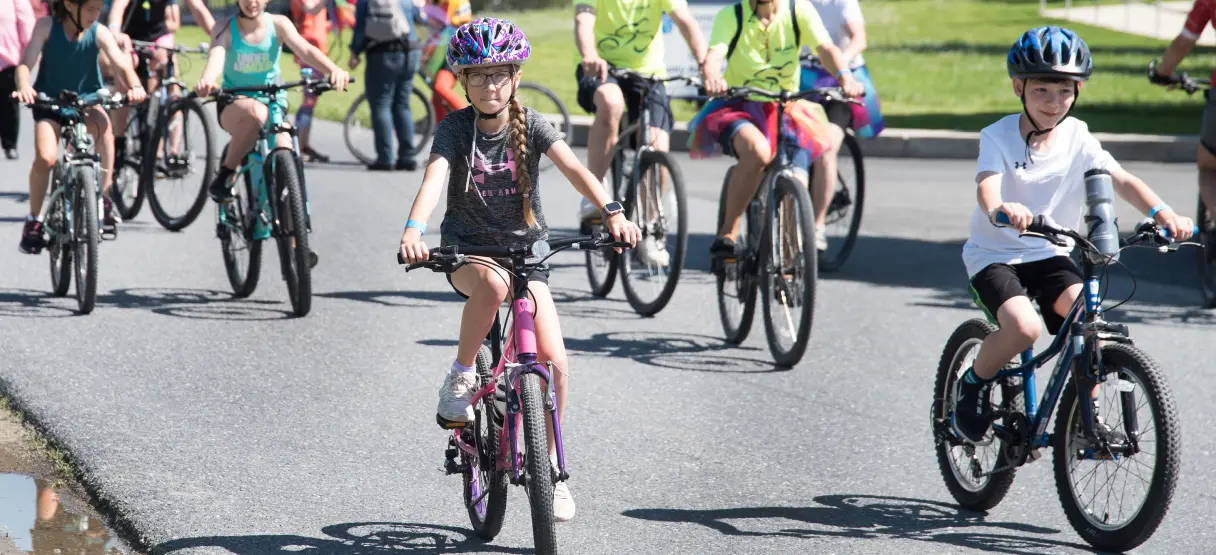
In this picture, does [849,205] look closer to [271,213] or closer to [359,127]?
[271,213]

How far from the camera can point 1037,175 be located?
17.4 feet

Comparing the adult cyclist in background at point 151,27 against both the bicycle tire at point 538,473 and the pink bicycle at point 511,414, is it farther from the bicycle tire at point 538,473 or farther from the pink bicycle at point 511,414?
the bicycle tire at point 538,473

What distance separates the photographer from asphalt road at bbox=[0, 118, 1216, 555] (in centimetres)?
531

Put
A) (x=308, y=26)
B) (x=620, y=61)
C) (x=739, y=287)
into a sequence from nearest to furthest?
(x=739, y=287) < (x=620, y=61) < (x=308, y=26)

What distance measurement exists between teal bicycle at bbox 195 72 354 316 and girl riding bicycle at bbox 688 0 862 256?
205 centimetres

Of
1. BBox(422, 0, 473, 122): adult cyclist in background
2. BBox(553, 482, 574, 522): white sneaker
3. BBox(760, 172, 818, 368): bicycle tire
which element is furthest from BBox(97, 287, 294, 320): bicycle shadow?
BBox(422, 0, 473, 122): adult cyclist in background

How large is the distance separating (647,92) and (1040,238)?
387 cm

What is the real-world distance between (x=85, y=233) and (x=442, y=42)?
7657mm

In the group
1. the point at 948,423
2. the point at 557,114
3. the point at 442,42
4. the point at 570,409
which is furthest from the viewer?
the point at 557,114

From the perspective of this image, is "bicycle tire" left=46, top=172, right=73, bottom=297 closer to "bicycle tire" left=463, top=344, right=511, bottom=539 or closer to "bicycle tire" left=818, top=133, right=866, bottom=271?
"bicycle tire" left=463, top=344, right=511, bottom=539

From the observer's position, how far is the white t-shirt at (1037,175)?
5312 mm

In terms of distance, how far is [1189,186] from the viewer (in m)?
13.8

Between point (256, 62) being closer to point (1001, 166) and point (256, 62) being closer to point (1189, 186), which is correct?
point (1001, 166)

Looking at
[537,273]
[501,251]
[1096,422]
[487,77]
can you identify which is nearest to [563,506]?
[537,273]
